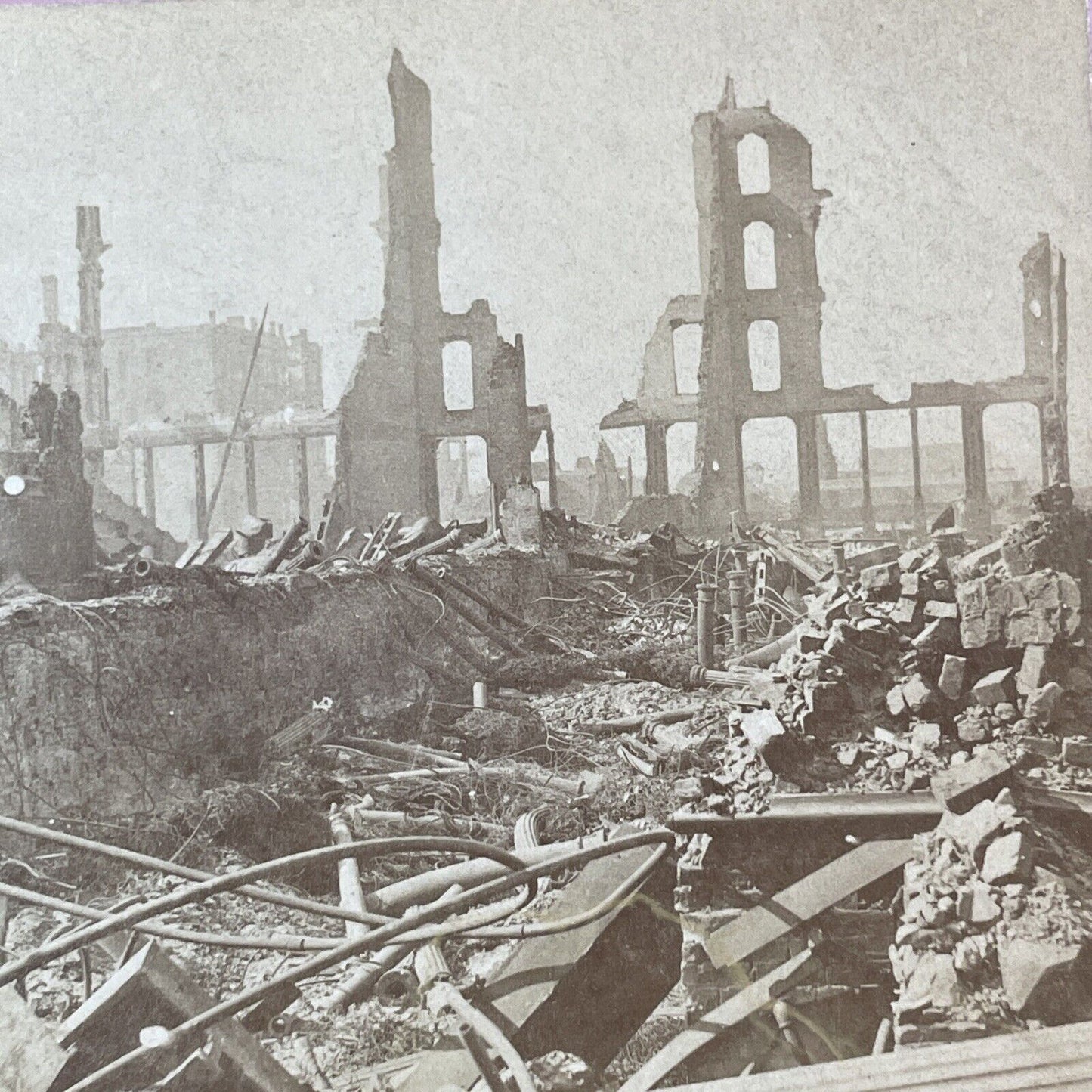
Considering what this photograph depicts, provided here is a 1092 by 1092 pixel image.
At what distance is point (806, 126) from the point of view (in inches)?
137

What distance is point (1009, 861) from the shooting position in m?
2.72

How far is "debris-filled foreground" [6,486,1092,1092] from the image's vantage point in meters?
2.62

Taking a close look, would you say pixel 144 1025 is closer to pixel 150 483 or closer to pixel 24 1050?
pixel 24 1050

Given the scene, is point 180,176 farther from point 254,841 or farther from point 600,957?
point 600,957

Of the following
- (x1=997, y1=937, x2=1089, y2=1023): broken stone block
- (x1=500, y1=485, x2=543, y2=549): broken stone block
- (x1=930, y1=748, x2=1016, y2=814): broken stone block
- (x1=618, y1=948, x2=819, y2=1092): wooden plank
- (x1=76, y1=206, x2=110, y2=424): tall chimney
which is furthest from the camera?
(x1=500, y1=485, x2=543, y2=549): broken stone block

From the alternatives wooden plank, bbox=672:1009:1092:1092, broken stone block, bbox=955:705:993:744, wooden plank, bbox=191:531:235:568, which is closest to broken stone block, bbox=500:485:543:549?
wooden plank, bbox=191:531:235:568

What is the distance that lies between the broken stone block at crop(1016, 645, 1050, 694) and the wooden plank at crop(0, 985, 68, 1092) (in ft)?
12.2

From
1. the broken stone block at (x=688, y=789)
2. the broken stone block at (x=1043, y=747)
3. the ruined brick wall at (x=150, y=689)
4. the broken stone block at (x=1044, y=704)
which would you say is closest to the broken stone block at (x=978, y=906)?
the broken stone block at (x=1043, y=747)

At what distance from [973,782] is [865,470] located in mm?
2326

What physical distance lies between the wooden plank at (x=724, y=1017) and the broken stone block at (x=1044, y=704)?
1.32 metres

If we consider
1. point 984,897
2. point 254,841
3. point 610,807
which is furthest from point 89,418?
point 984,897

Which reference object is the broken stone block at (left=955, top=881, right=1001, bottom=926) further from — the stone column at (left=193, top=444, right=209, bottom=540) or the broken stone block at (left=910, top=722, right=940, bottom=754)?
the stone column at (left=193, top=444, right=209, bottom=540)

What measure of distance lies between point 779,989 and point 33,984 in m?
2.67

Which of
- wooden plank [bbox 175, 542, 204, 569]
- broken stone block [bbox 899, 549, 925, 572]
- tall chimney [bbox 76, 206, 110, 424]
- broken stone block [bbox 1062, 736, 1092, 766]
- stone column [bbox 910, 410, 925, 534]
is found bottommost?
broken stone block [bbox 1062, 736, 1092, 766]
